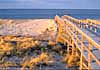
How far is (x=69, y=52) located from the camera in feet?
57.2

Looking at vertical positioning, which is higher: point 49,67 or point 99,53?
point 99,53

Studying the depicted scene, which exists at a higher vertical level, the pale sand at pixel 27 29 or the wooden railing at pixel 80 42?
the wooden railing at pixel 80 42

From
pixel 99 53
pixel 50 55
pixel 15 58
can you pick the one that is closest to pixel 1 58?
pixel 15 58

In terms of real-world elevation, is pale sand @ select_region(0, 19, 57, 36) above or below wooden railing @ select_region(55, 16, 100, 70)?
below

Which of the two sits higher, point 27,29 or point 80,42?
point 80,42

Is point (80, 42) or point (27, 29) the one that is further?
point (27, 29)

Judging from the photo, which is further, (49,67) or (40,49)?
(40,49)

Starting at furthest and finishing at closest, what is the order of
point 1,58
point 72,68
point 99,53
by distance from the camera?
point 1,58 → point 72,68 → point 99,53

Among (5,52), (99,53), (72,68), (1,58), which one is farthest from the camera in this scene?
(5,52)

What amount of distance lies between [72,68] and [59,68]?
1.83ft

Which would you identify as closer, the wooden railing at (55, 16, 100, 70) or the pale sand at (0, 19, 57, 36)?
the wooden railing at (55, 16, 100, 70)

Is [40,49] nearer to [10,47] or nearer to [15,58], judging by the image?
[10,47]

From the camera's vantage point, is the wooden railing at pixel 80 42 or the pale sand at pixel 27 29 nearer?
the wooden railing at pixel 80 42

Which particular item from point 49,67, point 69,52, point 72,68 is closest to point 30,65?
point 49,67
